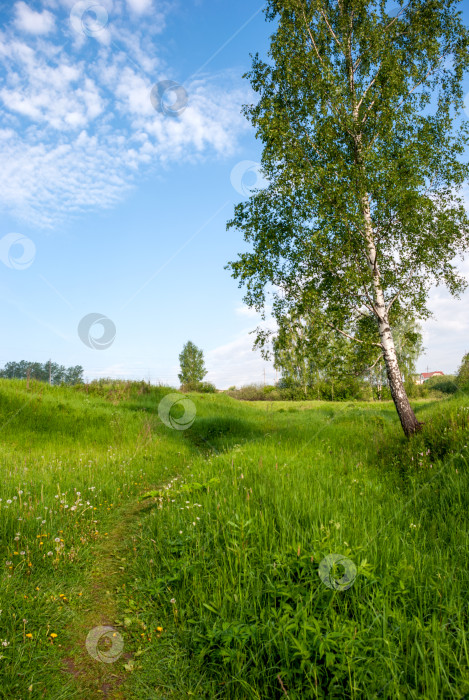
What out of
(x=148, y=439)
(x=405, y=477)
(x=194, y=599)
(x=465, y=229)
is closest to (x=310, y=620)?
(x=194, y=599)

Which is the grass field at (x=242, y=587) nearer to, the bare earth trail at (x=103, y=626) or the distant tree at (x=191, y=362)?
the bare earth trail at (x=103, y=626)

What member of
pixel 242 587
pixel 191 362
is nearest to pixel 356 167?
pixel 242 587

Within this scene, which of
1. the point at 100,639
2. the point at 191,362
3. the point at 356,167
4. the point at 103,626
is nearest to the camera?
the point at 100,639

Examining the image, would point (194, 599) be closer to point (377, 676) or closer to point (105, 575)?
point (105, 575)

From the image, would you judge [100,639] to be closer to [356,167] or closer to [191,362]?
[356,167]

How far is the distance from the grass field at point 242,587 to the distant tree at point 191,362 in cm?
9079

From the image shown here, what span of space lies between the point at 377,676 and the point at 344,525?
6.46 feet

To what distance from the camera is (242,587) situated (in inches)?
166

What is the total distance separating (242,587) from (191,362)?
96.3m

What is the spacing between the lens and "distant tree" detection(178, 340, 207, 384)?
9881 cm

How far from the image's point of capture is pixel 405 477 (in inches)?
319

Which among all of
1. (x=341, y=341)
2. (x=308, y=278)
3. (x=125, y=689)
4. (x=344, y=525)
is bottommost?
(x=125, y=689)

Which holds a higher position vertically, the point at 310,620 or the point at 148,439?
the point at 148,439

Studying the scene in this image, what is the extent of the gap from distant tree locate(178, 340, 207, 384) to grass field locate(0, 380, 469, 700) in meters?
90.8
